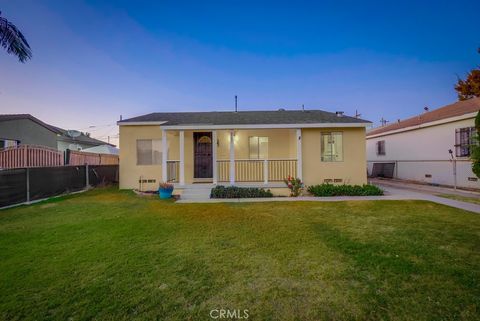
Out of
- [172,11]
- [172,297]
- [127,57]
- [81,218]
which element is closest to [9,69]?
[127,57]

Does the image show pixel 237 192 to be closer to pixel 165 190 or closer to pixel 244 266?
pixel 165 190

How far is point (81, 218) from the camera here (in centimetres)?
551

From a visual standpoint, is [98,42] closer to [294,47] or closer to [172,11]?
[172,11]

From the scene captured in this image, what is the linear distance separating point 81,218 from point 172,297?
469 cm

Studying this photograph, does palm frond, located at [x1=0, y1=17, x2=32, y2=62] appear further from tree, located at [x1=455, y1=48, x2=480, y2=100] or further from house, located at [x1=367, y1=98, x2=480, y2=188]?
tree, located at [x1=455, y1=48, x2=480, y2=100]

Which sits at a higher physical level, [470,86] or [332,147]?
[470,86]

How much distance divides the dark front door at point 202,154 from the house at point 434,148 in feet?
35.7

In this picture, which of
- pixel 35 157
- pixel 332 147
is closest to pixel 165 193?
pixel 35 157

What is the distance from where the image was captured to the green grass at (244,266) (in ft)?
6.96

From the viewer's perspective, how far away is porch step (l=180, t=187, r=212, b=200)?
8.30 metres

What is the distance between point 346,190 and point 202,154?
6519 millimetres

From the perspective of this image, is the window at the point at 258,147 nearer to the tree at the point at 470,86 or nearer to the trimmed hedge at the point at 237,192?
the trimmed hedge at the point at 237,192

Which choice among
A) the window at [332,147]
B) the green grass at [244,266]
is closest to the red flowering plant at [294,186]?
the window at [332,147]

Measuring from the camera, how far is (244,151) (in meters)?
10.3
